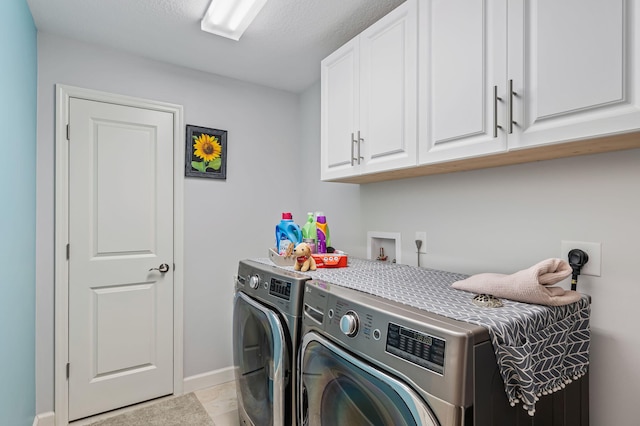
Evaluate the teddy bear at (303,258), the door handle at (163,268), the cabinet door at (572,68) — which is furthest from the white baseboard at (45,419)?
the cabinet door at (572,68)

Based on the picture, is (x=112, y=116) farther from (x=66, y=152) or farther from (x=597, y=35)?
(x=597, y=35)

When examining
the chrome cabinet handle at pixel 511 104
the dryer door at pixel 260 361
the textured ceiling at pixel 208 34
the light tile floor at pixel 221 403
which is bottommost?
the light tile floor at pixel 221 403

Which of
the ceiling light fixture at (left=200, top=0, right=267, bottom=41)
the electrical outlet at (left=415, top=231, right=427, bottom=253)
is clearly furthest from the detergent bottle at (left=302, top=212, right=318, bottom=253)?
the ceiling light fixture at (left=200, top=0, right=267, bottom=41)

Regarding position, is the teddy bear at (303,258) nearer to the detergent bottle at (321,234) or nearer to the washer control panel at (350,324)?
the detergent bottle at (321,234)

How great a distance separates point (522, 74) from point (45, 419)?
9.72 feet

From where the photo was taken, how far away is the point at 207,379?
2.54 m

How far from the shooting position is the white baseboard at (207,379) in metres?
2.46

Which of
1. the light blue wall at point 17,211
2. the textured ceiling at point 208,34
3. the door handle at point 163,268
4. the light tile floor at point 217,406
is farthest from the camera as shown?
the door handle at point 163,268

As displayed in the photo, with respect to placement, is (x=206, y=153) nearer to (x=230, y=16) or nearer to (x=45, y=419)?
(x=230, y=16)

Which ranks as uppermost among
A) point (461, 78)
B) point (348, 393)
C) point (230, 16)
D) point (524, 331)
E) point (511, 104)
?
point (230, 16)

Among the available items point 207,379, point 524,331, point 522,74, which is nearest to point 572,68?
point 522,74

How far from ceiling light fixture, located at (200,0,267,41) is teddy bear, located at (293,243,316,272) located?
1.18 meters

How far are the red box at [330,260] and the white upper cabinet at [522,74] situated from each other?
635 millimetres

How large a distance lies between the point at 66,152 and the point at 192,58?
1.00 m
